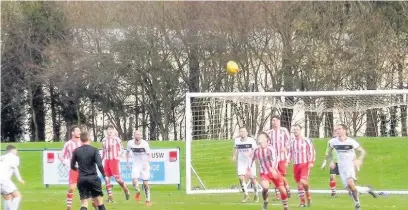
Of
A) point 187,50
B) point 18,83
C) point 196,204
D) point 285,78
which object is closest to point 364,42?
point 285,78

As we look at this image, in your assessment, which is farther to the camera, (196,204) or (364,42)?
(364,42)

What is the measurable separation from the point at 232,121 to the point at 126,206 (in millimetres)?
11545

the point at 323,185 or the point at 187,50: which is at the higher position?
the point at 187,50

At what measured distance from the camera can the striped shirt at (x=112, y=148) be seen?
2623 cm

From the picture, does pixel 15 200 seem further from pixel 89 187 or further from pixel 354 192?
pixel 354 192

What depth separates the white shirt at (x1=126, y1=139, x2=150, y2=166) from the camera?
1009 inches

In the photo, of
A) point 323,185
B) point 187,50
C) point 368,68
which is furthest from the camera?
point 187,50

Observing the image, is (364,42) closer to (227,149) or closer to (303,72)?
(303,72)

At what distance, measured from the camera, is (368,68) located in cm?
4447

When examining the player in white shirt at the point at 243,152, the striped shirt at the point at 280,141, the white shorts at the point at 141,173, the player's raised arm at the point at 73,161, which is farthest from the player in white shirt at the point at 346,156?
the player's raised arm at the point at 73,161

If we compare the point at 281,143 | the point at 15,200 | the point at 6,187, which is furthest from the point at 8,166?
the point at 281,143

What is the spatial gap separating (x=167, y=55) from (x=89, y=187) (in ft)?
96.9

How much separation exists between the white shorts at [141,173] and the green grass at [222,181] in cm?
69

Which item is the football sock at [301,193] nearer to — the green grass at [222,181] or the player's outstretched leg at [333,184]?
the green grass at [222,181]
